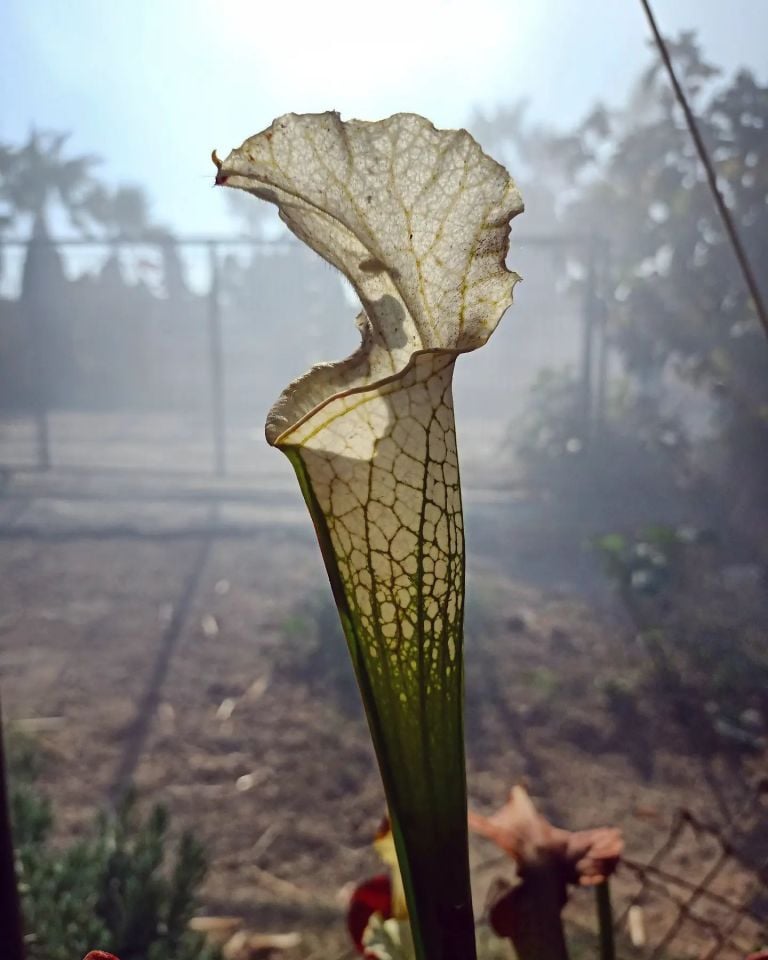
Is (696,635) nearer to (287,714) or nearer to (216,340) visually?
(287,714)

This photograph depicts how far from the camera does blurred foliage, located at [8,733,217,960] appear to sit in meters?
0.87

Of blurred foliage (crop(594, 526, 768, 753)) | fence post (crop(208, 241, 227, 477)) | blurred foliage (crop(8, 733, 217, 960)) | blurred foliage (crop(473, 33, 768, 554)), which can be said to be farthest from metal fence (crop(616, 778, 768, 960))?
fence post (crop(208, 241, 227, 477))

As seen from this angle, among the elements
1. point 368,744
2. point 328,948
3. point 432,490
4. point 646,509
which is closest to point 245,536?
point 368,744

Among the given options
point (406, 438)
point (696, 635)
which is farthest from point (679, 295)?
point (406, 438)

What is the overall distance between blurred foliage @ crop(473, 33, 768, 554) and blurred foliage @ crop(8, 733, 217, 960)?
3.18 m

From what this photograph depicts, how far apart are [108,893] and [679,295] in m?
4.12

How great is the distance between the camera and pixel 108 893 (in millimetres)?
1050

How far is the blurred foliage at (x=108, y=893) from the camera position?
87 cm

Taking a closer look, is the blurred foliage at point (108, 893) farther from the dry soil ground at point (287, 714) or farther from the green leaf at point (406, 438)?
the green leaf at point (406, 438)

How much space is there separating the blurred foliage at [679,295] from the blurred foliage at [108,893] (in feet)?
10.4

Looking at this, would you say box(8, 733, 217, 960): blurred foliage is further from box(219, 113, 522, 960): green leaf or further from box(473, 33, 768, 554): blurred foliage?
box(473, 33, 768, 554): blurred foliage

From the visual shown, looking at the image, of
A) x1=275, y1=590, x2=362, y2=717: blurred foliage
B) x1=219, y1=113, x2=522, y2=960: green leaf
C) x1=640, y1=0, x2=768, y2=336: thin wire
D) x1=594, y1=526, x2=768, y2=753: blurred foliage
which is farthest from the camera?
x1=275, y1=590, x2=362, y2=717: blurred foliage

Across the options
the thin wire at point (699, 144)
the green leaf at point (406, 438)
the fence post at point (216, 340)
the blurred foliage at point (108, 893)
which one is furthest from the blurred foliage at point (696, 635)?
the fence post at point (216, 340)

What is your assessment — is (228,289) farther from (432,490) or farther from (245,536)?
(432,490)
